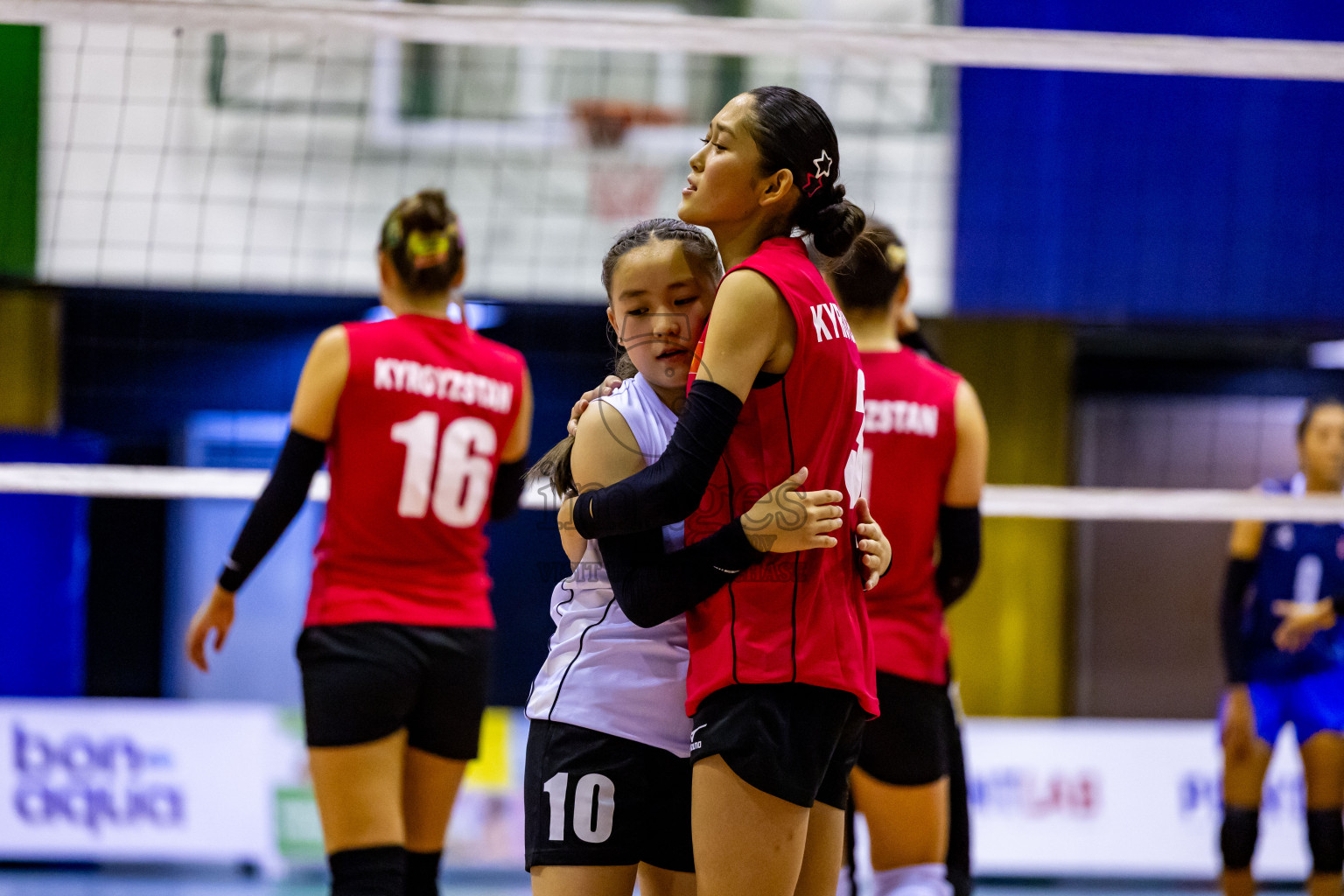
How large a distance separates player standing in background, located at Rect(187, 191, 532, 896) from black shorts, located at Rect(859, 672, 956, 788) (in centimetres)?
90

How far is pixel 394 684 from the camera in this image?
271cm

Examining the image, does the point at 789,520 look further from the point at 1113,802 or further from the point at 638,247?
the point at 1113,802

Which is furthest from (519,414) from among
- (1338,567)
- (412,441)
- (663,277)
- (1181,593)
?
(1181,593)

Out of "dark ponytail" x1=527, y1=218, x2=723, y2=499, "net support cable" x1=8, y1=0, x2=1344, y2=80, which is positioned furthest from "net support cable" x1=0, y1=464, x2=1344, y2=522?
"dark ponytail" x1=527, y1=218, x2=723, y2=499

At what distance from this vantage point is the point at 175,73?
6449 mm

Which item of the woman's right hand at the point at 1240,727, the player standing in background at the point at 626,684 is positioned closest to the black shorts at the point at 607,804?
the player standing in background at the point at 626,684

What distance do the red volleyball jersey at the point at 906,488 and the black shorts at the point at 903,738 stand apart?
1.6 inches

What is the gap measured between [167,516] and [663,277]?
550 cm

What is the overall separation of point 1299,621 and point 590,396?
299cm

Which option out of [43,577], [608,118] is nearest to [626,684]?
[608,118]

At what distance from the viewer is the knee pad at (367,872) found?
8.58 feet

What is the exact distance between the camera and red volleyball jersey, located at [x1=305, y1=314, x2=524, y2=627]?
109 inches

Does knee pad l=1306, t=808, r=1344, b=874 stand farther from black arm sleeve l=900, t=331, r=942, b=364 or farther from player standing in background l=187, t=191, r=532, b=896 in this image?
player standing in background l=187, t=191, r=532, b=896

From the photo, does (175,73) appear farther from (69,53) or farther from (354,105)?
(354,105)
